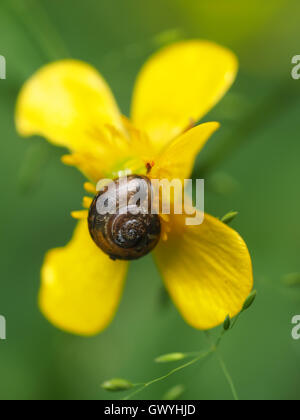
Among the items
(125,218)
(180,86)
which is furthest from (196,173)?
(125,218)

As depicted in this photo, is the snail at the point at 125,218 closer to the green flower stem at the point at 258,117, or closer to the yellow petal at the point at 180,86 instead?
the yellow petal at the point at 180,86

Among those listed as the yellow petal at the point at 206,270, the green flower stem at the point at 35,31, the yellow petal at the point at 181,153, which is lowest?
the yellow petal at the point at 206,270

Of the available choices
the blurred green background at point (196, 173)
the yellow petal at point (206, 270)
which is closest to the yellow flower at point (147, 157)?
the yellow petal at point (206, 270)

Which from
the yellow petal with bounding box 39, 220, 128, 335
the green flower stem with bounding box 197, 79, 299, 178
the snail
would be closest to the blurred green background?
the green flower stem with bounding box 197, 79, 299, 178

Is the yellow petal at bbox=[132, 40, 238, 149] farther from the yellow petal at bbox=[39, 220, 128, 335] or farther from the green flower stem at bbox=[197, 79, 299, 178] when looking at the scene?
the yellow petal at bbox=[39, 220, 128, 335]

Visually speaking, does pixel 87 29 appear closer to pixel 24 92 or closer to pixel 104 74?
pixel 104 74

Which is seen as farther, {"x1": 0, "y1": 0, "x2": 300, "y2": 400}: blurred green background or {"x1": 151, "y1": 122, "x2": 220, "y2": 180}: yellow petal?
{"x1": 0, "y1": 0, "x2": 300, "y2": 400}: blurred green background

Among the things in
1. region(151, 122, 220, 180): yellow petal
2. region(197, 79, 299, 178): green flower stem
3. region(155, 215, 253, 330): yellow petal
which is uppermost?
region(197, 79, 299, 178): green flower stem

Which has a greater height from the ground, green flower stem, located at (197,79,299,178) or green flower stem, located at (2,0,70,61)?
green flower stem, located at (2,0,70,61)
